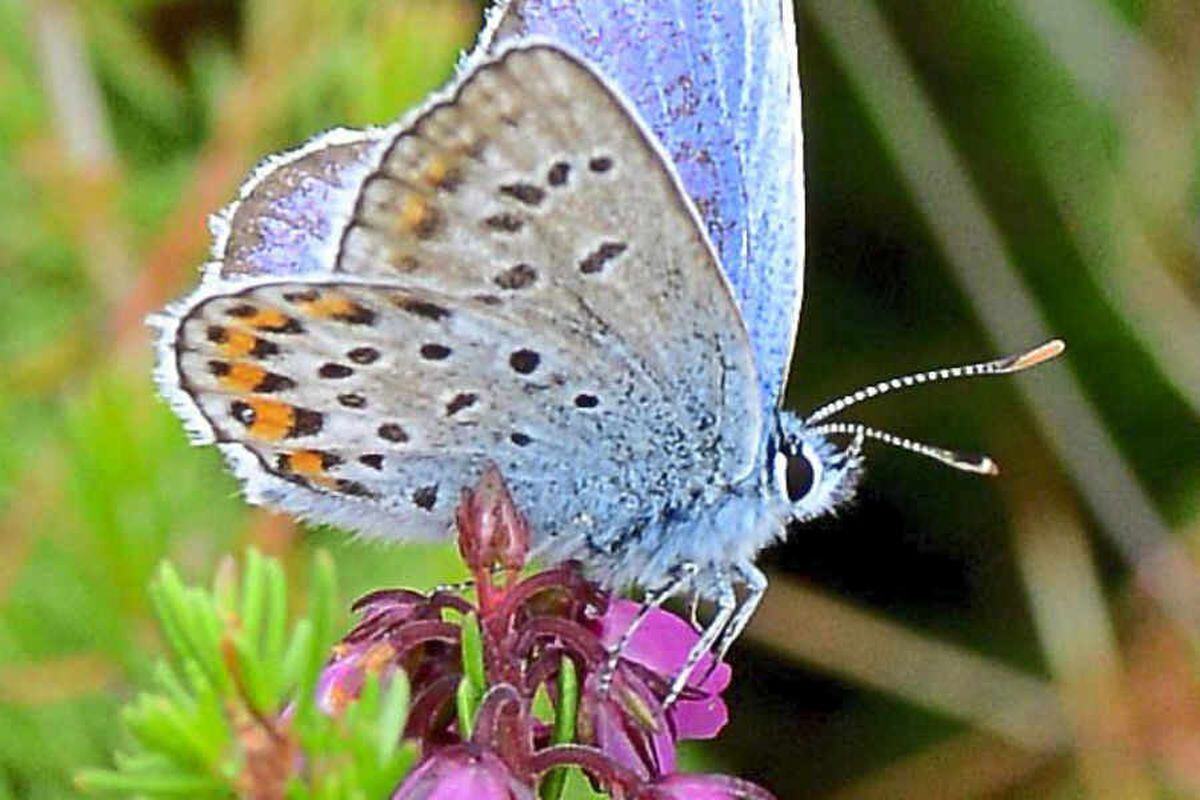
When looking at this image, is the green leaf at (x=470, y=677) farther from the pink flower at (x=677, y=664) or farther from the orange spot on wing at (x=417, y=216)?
the orange spot on wing at (x=417, y=216)

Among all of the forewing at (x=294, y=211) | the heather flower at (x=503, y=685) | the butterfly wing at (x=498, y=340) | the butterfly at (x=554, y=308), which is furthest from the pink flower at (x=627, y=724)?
the forewing at (x=294, y=211)

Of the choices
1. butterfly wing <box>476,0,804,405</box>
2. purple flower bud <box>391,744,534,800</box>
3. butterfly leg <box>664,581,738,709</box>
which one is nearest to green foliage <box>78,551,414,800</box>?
purple flower bud <box>391,744,534,800</box>

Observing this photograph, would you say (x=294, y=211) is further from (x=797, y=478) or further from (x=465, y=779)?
(x=465, y=779)

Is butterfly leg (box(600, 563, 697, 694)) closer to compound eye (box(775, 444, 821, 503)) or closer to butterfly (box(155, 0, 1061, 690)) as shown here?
butterfly (box(155, 0, 1061, 690))

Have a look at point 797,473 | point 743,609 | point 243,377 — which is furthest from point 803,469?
point 243,377

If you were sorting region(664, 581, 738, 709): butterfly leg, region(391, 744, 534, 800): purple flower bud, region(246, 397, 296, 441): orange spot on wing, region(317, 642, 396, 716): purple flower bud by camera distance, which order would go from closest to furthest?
region(391, 744, 534, 800): purple flower bud
region(317, 642, 396, 716): purple flower bud
region(664, 581, 738, 709): butterfly leg
region(246, 397, 296, 441): orange spot on wing
